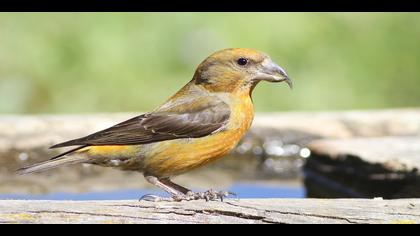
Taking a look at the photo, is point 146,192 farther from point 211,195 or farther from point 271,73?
point 211,195

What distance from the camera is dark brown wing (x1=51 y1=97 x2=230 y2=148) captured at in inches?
186

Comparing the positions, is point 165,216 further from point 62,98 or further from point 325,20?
point 325,20

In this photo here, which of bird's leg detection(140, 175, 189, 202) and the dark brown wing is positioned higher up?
the dark brown wing

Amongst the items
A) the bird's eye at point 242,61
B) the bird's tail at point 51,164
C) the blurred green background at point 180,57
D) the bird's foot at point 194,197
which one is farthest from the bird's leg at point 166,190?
the blurred green background at point 180,57

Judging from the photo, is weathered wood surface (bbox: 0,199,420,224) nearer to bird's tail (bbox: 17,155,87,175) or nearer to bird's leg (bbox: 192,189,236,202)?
bird's leg (bbox: 192,189,236,202)

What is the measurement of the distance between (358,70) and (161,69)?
2.08 m

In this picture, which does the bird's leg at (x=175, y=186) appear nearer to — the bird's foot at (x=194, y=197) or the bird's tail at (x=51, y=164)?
the bird's foot at (x=194, y=197)

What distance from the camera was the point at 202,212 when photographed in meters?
3.81

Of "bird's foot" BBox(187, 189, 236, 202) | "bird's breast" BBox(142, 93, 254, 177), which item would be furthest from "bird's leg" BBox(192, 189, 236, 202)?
"bird's breast" BBox(142, 93, 254, 177)

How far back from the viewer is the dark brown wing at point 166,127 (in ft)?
15.5

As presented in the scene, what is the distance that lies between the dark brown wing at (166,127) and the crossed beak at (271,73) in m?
0.26

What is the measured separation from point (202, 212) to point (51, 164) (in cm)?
111

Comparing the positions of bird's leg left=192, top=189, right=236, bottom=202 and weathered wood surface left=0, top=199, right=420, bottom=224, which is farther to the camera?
bird's leg left=192, top=189, right=236, bottom=202
